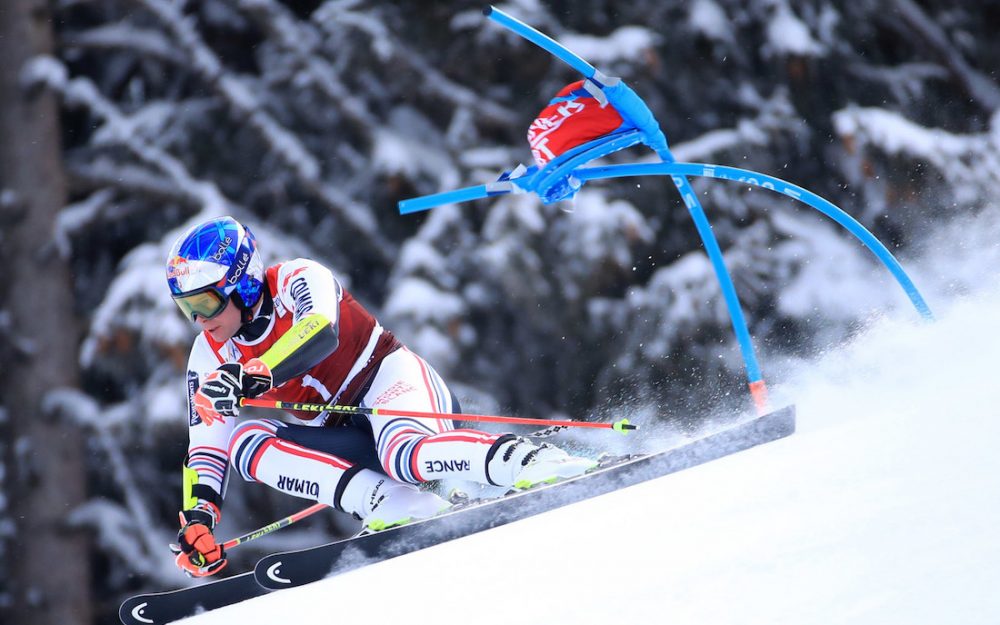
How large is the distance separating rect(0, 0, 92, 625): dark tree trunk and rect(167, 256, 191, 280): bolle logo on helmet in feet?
23.0

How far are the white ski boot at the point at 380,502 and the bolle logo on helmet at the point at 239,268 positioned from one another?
0.91 metres

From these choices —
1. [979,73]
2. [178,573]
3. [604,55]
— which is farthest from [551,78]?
[178,573]

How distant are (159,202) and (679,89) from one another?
5058mm

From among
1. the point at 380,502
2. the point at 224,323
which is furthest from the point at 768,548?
the point at 224,323

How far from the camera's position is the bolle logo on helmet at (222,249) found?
4.71m

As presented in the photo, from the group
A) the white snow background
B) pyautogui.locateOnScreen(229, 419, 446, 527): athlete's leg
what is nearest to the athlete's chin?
pyautogui.locateOnScreen(229, 419, 446, 527): athlete's leg

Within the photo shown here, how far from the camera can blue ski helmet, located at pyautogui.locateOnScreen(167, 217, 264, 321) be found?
466 centimetres

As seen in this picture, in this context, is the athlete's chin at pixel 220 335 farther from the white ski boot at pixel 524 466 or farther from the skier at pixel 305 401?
the white ski boot at pixel 524 466

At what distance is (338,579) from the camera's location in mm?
4754

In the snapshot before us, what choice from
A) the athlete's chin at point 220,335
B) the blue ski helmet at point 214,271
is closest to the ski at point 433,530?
the athlete's chin at point 220,335

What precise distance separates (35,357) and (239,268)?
7140mm

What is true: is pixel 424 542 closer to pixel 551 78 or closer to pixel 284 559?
A: pixel 284 559

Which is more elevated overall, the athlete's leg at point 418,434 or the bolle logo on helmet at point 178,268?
the bolle logo on helmet at point 178,268

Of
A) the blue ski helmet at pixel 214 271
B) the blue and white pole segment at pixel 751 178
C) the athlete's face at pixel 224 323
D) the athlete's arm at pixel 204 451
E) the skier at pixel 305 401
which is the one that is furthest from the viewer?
the blue and white pole segment at pixel 751 178
